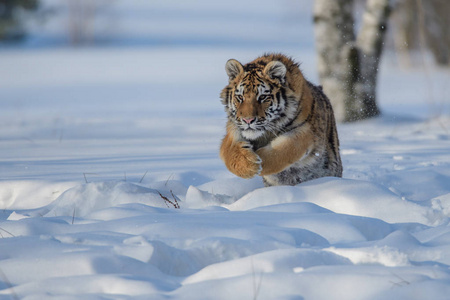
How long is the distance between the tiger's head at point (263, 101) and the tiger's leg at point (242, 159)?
0.40 ft

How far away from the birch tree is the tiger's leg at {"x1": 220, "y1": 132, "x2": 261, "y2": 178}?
5722mm

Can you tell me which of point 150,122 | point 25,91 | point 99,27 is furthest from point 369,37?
point 99,27

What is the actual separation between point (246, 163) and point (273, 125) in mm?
396

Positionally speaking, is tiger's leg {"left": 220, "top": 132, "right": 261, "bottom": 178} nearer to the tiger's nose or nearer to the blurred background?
the tiger's nose

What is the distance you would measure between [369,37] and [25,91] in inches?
452

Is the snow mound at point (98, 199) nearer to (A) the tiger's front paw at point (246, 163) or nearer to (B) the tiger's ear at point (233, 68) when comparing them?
(A) the tiger's front paw at point (246, 163)

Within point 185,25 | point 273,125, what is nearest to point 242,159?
point 273,125

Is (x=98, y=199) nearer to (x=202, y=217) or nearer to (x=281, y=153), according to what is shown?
(x=202, y=217)

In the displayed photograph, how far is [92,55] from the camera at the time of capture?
36.4m

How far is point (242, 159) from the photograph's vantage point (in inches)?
169

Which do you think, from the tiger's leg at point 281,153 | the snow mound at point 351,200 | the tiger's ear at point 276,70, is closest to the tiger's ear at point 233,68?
the tiger's ear at point 276,70

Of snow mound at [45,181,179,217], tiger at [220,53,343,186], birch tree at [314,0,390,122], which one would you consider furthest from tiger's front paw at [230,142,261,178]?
birch tree at [314,0,390,122]

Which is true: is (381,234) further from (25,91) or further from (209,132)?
(25,91)

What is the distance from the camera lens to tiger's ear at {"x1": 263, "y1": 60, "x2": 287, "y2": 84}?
451cm
